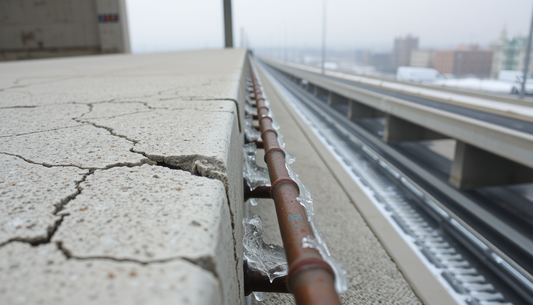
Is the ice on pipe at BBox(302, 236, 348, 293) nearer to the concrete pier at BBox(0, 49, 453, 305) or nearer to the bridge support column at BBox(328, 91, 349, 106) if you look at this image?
the concrete pier at BBox(0, 49, 453, 305)

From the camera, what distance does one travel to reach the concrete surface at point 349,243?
178 cm

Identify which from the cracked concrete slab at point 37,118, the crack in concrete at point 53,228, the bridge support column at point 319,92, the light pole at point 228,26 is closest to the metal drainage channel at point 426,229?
the cracked concrete slab at point 37,118

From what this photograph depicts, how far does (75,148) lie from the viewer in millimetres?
1249

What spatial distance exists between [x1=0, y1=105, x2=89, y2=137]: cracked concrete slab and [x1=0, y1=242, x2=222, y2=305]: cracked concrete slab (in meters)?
1.20

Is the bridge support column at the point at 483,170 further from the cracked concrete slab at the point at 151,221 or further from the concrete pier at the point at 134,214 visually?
the cracked concrete slab at the point at 151,221

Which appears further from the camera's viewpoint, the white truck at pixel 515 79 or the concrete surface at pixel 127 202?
the white truck at pixel 515 79

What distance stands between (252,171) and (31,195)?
4.22 ft

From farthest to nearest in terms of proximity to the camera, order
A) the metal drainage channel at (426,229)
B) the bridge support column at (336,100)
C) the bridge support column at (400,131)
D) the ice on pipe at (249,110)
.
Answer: the bridge support column at (336,100) < the bridge support column at (400,131) < the ice on pipe at (249,110) < the metal drainage channel at (426,229)

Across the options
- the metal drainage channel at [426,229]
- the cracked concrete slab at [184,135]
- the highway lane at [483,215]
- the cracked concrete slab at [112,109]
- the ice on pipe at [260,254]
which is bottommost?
the highway lane at [483,215]

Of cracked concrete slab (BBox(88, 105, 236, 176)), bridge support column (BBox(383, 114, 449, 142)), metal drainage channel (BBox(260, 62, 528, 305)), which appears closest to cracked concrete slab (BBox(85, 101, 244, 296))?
cracked concrete slab (BBox(88, 105, 236, 176))

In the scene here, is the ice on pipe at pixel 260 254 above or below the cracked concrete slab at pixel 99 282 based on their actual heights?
below

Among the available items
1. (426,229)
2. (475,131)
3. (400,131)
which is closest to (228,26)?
(400,131)

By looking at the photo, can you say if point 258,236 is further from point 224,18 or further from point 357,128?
point 224,18

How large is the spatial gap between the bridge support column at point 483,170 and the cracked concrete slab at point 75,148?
25.5ft
